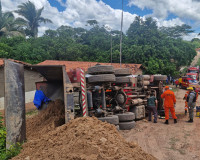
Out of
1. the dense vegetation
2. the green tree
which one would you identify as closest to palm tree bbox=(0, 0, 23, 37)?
the dense vegetation

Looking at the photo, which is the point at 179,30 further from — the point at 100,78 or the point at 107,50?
the point at 100,78

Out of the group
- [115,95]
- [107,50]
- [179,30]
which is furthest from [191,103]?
[179,30]

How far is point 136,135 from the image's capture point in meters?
5.76

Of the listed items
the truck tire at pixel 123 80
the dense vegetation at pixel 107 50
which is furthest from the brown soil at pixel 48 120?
the dense vegetation at pixel 107 50

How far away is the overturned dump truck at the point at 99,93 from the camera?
485cm

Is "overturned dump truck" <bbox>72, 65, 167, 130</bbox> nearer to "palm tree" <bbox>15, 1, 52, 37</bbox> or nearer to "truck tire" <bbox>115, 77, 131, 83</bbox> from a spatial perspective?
"truck tire" <bbox>115, 77, 131, 83</bbox>

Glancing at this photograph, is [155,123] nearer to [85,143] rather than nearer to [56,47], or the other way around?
[85,143]

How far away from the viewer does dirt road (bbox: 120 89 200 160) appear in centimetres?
432

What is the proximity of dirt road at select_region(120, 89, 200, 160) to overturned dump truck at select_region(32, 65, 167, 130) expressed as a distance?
56 centimetres

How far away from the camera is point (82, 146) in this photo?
290 cm

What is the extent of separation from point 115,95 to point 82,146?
157 inches

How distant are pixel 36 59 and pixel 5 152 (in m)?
19.6

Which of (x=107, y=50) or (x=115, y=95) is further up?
(x=107, y=50)

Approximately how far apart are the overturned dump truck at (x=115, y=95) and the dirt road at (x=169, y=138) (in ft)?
1.81
